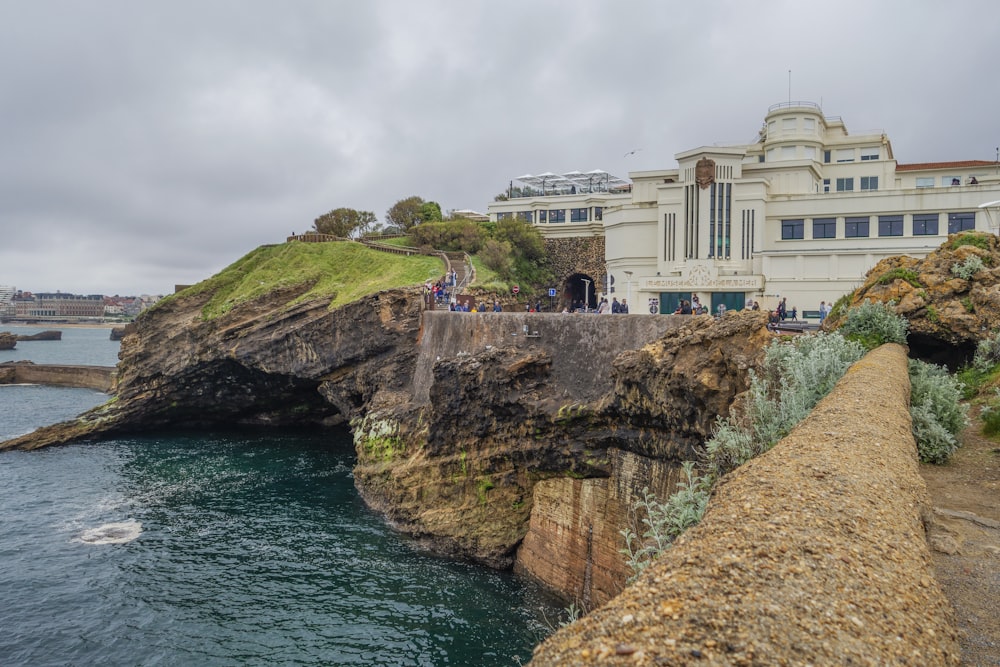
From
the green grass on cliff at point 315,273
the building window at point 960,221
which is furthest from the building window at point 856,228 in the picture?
the green grass on cliff at point 315,273

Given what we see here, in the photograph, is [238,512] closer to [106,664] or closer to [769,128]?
[106,664]

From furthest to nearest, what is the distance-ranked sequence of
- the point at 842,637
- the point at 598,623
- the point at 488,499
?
the point at 488,499
the point at 598,623
the point at 842,637

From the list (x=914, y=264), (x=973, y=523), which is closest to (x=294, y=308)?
(x=914, y=264)

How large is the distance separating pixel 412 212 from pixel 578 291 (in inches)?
855

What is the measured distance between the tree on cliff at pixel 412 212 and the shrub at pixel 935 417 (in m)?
59.2

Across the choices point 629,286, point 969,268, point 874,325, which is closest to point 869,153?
point 629,286

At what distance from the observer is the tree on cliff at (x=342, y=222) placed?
214 feet

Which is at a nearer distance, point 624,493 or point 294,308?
point 624,493

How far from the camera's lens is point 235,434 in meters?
43.8

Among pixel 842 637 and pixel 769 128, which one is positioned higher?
pixel 769 128

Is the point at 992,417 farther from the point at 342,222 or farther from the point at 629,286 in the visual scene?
the point at 342,222

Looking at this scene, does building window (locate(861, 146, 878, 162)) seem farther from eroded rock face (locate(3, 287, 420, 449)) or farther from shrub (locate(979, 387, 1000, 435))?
shrub (locate(979, 387, 1000, 435))

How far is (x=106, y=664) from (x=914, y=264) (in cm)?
2449

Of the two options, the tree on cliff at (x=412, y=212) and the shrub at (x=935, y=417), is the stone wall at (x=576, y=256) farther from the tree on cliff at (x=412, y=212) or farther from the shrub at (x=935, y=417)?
the shrub at (x=935, y=417)
